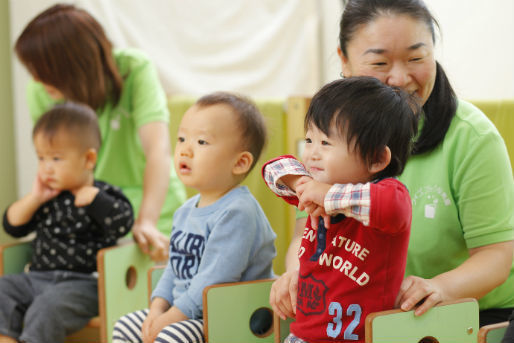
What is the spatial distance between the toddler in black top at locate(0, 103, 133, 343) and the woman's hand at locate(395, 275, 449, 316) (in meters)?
0.98

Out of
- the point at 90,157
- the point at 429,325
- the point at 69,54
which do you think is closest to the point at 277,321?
the point at 429,325

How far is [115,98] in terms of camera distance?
7.22 ft

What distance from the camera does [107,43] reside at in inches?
85.7

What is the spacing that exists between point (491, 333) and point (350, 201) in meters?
0.38

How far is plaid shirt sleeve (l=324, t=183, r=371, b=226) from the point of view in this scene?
3.31 ft

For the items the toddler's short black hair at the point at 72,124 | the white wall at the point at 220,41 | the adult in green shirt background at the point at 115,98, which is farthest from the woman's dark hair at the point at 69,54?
the white wall at the point at 220,41

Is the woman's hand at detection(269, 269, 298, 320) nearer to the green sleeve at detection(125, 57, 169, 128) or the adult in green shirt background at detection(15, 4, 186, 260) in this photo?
the adult in green shirt background at detection(15, 4, 186, 260)

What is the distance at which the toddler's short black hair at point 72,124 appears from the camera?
1883 mm

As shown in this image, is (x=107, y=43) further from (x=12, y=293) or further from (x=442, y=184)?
(x=442, y=184)

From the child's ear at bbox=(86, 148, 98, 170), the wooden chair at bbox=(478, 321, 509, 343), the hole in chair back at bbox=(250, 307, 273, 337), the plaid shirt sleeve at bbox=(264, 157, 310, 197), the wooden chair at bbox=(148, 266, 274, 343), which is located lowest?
the hole in chair back at bbox=(250, 307, 273, 337)

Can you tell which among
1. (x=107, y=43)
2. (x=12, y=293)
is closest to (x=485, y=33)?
(x=107, y=43)

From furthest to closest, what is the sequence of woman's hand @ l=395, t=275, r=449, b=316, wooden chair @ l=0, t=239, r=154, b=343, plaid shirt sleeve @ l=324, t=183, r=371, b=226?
wooden chair @ l=0, t=239, r=154, b=343, woman's hand @ l=395, t=275, r=449, b=316, plaid shirt sleeve @ l=324, t=183, r=371, b=226

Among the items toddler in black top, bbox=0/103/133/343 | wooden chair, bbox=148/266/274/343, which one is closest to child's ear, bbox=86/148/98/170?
toddler in black top, bbox=0/103/133/343

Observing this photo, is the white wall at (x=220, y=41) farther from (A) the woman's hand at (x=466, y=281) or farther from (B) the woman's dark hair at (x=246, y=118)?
(A) the woman's hand at (x=466, y=281)
